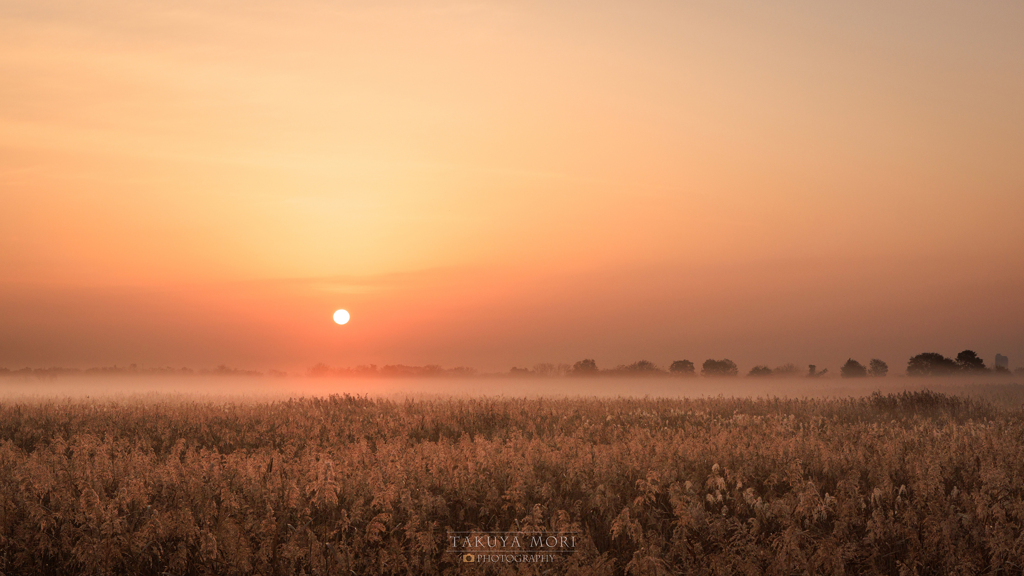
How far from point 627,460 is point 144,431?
45.5 feet

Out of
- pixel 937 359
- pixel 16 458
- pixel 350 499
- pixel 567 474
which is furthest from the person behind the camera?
pixel 937 359

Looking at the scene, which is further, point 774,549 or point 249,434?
point 249,434

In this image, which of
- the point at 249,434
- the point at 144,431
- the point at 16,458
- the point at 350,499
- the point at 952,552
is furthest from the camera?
the point at 144,431

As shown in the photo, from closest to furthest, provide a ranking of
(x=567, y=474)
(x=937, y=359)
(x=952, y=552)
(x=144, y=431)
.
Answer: (x=952, y=552) < (x=567, y=474) < (x=144, y=431) < (x=937, y=359)

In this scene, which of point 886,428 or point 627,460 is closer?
point 627,460

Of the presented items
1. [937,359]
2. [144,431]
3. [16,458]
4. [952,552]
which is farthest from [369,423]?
[937,359]

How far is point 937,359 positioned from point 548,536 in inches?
4234

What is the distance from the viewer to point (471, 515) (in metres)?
9.11

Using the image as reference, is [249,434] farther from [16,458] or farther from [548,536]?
[548,536]

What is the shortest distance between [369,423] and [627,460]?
10.4 metres

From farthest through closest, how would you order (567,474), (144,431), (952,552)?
(144,431) < (567,474) < (952,552)

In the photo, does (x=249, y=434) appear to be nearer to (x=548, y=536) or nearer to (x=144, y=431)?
(x=144, y=431)

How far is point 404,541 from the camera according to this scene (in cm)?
791

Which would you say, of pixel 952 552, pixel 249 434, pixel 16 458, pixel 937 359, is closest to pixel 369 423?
pixel 249 434
